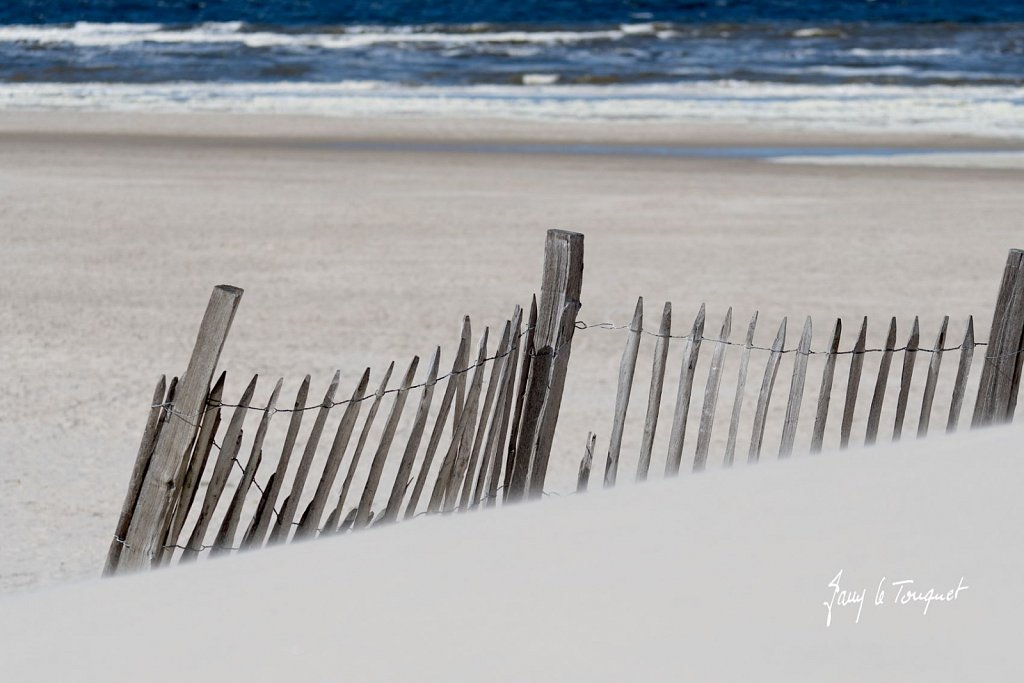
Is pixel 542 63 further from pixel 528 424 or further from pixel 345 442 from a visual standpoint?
pixel 345 442

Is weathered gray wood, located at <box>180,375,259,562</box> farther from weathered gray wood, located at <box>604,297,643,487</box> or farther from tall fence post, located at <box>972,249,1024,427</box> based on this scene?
tall fence post, located at <box>972,249,1024,427</box>

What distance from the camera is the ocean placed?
26.1 meters

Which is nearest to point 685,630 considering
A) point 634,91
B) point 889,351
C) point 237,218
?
point 889,351

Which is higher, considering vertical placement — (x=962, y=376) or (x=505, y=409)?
(x=962, y=376)

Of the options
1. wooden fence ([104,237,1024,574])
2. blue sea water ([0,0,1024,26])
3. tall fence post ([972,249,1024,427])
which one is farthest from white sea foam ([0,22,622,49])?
wooden fence ([104,237,1024,574])

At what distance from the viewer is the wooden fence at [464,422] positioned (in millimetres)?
3465

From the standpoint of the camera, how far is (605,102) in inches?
1046

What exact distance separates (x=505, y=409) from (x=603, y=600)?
1169 millimetres

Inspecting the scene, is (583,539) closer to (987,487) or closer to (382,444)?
(382,444)

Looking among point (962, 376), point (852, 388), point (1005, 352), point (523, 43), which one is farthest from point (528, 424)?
point (523, 43)

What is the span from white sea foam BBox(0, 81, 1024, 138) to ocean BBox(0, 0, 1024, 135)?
64 mm

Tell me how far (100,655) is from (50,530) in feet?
7.13

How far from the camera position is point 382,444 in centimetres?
380
